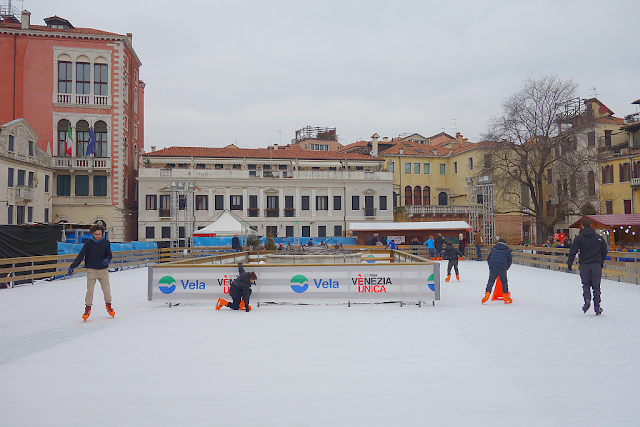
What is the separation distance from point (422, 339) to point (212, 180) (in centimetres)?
4147

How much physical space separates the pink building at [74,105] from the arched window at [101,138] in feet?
0.26

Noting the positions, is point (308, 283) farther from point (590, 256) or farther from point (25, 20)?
point (25, 20)

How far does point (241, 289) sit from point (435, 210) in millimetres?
42104

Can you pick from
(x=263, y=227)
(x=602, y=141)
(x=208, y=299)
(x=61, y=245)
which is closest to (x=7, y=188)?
(x=61, y=245)

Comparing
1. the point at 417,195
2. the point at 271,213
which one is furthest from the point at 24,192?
the point at 417,195

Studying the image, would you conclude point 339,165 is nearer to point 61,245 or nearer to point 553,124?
point 553,124

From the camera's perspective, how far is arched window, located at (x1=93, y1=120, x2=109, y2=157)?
4328cm

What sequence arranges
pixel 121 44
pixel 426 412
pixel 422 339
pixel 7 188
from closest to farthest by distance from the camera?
pixel 426 412
pixel 422 339
pixel 7 188
pixel 121 44

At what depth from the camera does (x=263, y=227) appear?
159ft

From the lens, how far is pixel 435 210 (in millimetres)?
51281

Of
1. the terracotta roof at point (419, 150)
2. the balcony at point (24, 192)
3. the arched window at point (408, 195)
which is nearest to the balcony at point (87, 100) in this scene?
the balcony at point (24, 192)

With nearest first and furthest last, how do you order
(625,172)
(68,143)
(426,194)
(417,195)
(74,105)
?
(68,143) < (74,105) < (625,172) < (417,195) < (426,194)

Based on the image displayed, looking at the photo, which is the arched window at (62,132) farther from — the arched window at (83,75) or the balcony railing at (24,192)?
the balcony railing at (24,192)

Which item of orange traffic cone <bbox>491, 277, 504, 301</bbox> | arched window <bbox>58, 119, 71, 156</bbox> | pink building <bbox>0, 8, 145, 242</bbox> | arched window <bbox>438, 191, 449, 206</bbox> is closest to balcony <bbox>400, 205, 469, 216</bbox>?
arched window <bbox>438, 191, 449, 206</bbox>
